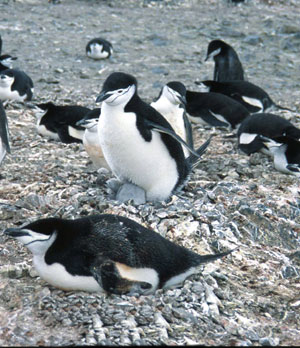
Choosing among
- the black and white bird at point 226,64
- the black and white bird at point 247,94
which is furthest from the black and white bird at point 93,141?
the black and white bird at point 226,64

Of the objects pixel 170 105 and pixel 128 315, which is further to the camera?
pixel 170 105

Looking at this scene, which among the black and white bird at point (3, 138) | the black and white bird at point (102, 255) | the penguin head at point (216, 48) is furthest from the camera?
the penguin head at point (216, 48)

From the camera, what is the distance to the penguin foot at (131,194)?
3.92 metres

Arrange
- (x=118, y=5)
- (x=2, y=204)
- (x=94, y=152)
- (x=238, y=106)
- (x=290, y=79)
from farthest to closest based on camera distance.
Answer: (x=118, y=5)
(x=290, y=79)
(x=238, y=106)
(x=94, y=152)
(x=2, y=204)

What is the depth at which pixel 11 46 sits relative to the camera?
10.2 meters

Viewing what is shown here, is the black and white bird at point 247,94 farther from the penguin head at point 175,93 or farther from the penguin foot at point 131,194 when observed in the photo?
the penguin foot at point 131,194

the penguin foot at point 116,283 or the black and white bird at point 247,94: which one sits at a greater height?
the penguin foot at point 116,283

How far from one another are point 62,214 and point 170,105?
4.83 feet

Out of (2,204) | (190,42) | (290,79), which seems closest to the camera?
(2,204)

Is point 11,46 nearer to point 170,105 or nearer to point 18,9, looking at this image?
point 18,9

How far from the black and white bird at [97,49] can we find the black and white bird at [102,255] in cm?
692

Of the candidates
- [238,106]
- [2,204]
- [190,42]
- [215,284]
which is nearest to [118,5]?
[190,42]

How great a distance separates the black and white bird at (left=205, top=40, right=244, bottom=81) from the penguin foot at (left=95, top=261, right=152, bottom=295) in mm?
6022

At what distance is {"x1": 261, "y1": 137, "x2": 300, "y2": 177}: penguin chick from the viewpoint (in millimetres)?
4953
